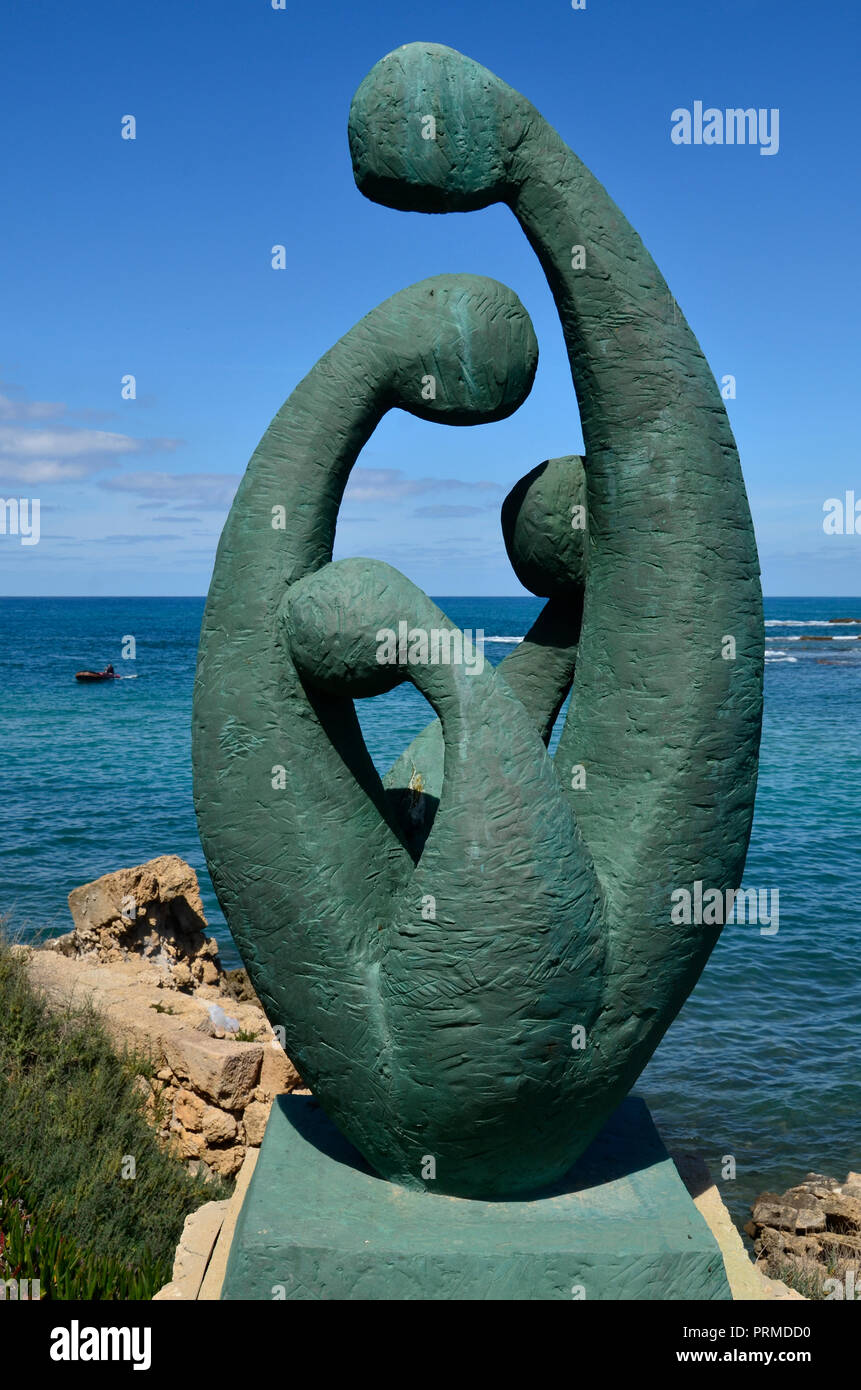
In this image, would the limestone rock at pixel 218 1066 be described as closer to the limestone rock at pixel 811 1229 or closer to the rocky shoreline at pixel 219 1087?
the rocky shoreline at pixel 219 1087

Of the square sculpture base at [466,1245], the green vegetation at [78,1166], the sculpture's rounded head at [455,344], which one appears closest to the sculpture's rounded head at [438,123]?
the sculpture's rounded head at [455,344]

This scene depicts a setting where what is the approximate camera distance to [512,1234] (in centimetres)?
383

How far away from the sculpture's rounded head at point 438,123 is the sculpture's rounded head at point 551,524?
1.01m

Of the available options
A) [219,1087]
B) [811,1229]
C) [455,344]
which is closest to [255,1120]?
[219,1087]

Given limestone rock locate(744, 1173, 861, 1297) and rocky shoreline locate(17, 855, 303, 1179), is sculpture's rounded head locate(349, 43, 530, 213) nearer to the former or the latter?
rocky shoreline locate(17, 855, 303, 1179)

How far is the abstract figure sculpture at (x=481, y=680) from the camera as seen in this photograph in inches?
151

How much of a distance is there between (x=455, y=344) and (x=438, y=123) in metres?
0.75

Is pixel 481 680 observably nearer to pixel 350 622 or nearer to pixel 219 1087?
pixel 350 622

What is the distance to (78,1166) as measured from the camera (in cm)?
627

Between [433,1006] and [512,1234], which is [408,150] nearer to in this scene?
[433,1006]

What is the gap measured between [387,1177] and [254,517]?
248 cm

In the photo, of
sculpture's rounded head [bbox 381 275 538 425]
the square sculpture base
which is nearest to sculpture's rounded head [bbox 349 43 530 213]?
sculpture's rounded head [bbox 381 275 538 425]

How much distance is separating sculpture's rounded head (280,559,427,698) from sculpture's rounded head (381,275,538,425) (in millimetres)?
669

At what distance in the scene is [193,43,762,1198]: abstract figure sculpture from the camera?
12.6 feet
